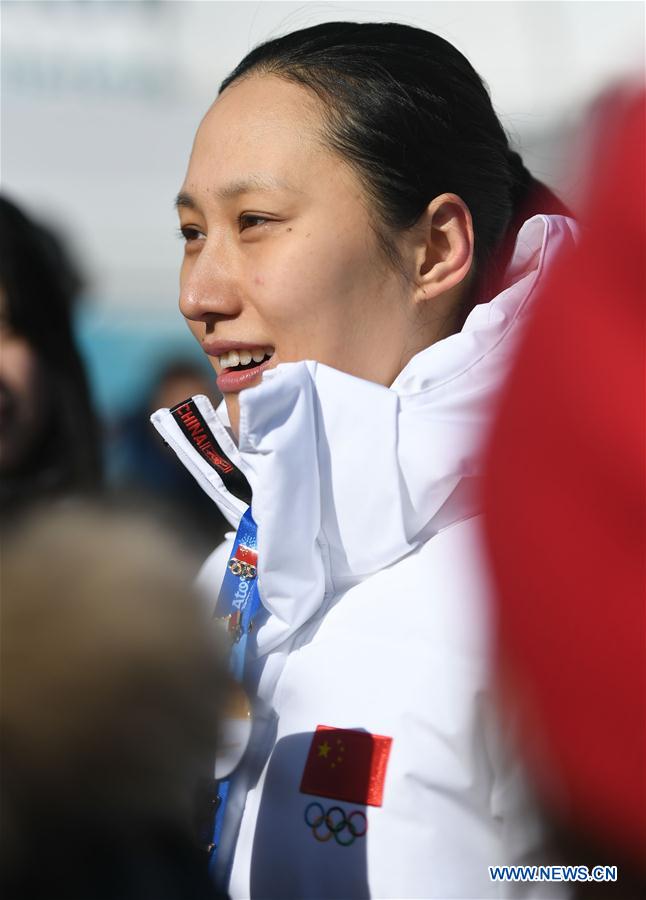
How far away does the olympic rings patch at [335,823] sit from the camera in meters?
1.00

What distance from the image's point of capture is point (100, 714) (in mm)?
A: 706

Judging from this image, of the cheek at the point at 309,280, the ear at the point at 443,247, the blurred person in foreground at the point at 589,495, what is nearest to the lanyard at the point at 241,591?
the cheek at the point at 309,280

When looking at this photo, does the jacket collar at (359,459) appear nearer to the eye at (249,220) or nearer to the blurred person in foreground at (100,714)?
the eye at (249,220)

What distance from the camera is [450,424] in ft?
3.55

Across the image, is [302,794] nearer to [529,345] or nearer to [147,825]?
[147,825]

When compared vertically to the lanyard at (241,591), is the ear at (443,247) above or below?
above

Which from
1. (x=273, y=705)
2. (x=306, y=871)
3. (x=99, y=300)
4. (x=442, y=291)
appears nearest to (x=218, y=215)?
(x=442, y=291)

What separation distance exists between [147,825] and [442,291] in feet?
2.38

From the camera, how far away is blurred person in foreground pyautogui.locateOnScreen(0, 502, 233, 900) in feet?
2.29

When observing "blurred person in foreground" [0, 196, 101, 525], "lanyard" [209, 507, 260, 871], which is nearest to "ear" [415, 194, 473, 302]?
"lanyard" [209, 507, 260, 871]

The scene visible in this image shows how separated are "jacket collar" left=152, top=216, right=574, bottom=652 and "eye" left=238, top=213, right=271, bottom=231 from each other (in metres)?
0.20

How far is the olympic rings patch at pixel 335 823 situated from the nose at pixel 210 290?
0.55 meters

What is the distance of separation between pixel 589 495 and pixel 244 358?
2.49 ft

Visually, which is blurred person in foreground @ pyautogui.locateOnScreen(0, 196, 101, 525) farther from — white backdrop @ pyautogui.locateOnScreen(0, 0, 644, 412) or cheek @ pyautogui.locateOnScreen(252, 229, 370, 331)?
white backdrop @ pyautogui.locateOnScreen(0, 0, 644, 412)
